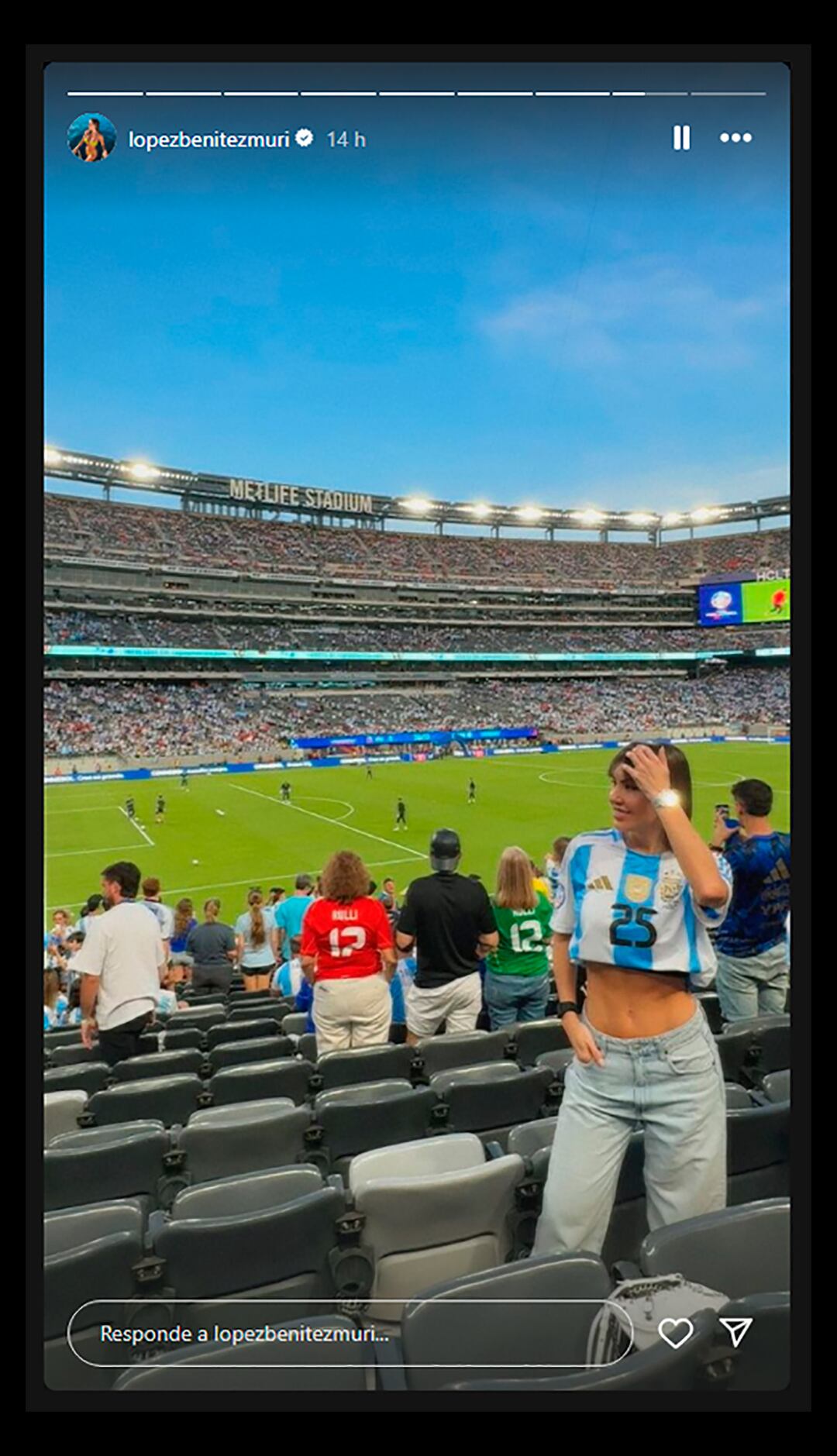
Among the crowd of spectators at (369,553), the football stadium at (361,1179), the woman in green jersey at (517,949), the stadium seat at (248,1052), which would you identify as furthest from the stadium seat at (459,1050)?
the crowd of spectators at (369,553)

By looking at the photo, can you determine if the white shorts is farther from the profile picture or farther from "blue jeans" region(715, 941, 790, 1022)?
the profile picture

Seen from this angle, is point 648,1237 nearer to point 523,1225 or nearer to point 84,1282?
point 523,1225

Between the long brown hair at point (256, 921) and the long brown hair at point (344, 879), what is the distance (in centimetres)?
420

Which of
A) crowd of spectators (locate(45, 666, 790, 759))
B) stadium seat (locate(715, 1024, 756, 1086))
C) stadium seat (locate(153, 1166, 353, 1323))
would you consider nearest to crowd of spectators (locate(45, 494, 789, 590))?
crowd of spectators (locate(45, 666, 790, 759))

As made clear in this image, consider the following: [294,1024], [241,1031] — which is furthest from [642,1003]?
[294,1024]

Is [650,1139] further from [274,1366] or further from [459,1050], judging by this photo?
[459,1050]

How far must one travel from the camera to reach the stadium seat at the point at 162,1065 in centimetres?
396

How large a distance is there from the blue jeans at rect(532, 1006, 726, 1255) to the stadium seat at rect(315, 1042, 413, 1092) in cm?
160

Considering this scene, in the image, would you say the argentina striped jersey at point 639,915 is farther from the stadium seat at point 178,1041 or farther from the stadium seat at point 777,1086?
the stadium seat at point 178,1041

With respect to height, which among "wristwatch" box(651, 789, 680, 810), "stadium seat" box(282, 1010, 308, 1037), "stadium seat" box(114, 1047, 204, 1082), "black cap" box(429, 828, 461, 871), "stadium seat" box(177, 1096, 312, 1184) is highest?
"wristwatch" box(651, 789, 680, 810)

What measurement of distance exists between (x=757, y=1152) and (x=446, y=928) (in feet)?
6.70

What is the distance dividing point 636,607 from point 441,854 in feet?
88.7

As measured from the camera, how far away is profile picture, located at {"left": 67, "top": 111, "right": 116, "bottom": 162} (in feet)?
6.84
